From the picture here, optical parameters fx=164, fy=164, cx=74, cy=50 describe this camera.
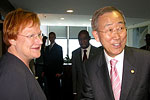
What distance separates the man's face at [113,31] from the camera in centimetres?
125

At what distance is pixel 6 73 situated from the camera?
3.34ft

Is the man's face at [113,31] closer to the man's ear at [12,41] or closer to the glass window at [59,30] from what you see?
the man's ear at [12,41]

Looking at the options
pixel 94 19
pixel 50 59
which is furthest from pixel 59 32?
pixel 94 19

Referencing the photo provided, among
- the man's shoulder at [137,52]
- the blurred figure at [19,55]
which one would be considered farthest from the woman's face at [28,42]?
the man's shoulder at [137,52]

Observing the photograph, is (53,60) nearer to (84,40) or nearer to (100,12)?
(84,40)

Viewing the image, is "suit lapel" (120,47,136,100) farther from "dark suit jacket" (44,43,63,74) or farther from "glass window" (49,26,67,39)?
"glass window" (49,26,67,39)

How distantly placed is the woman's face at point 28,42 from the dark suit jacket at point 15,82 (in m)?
0.07

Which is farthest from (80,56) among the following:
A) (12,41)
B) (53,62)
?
(12,41)

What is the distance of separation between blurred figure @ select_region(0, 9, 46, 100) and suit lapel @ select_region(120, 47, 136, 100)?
620 mm

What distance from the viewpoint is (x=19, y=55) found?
4.01 feet

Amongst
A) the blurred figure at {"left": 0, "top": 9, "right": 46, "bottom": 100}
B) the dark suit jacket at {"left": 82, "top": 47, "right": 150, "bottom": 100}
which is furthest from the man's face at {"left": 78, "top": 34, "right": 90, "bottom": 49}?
the blurred figure at {"left": 0, "top": 9, "right": 46, "bottom": 100}

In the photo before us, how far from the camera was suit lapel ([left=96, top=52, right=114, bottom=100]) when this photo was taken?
130 centimetres

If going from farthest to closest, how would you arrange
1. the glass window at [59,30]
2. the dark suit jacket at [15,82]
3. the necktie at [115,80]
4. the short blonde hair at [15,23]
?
the glass window at [59,30] < the necktie at [115,80] < the short blonde hair at [15,23] < the dark suit jacket at [15,82]

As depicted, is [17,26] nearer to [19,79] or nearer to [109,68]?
[19,79]
